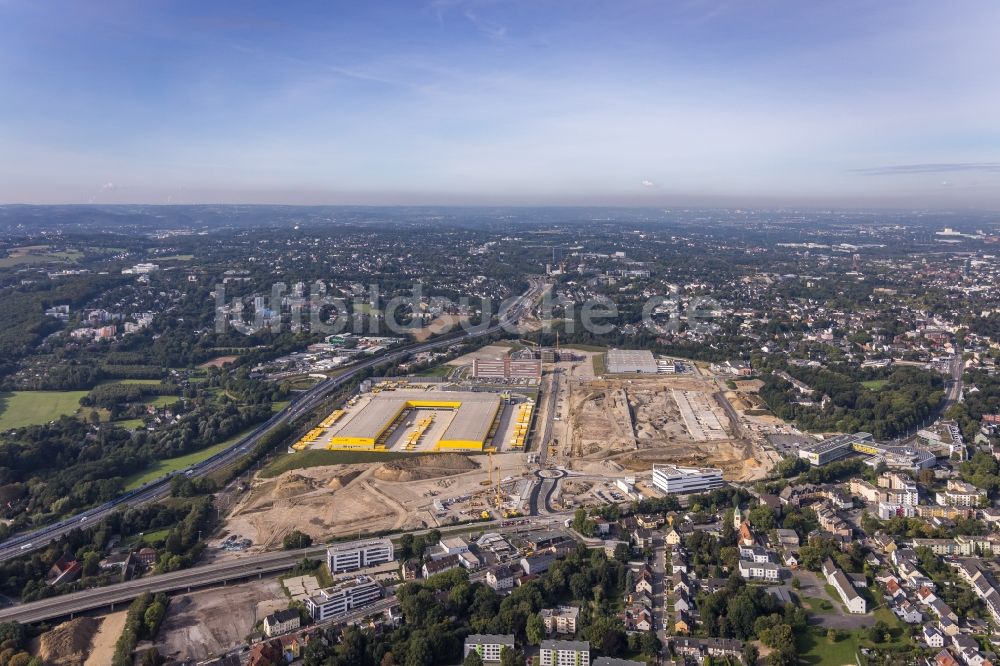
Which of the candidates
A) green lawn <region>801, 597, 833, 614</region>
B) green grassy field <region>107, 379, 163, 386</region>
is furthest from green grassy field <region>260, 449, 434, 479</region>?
green lawn <region>801, 597, 833, 614</region>

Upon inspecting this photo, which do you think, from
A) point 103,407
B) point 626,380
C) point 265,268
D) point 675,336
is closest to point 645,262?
point 675,336

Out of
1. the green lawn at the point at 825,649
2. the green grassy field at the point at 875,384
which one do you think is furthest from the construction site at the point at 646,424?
the green lawn at the point at 825,649

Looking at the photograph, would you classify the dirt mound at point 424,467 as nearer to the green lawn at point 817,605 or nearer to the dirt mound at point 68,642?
the dirt mound at point 68,642

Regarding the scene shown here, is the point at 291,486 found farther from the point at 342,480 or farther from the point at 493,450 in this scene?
the point at 493,450

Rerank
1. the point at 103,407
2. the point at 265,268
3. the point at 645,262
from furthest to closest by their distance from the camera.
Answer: the point at 645,262 < the point at 265,268 < the point at 103,407

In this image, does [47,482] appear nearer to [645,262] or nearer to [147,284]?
[147,284]

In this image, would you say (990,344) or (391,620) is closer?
(391,620)

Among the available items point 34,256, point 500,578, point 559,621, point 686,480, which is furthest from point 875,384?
point 34,256
